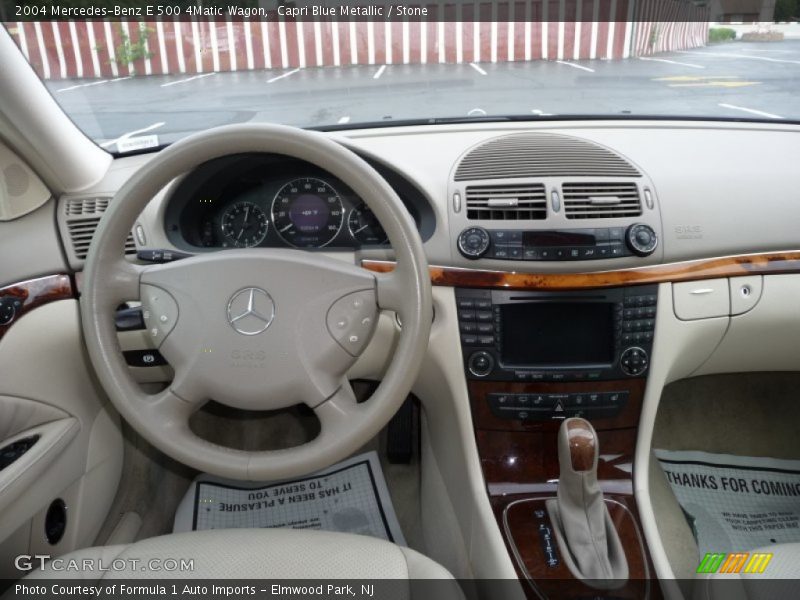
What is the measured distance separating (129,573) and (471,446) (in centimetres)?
86

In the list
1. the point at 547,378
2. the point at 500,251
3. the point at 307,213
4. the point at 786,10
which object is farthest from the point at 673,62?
the point at 307,213

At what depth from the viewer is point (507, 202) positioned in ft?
5.36

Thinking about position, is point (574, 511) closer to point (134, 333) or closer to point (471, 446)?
point (471, 446)

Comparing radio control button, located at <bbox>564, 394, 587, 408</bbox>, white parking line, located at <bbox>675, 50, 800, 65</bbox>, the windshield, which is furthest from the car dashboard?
white parking line, located at <bbox>675, 50, 800, 65</bbox>

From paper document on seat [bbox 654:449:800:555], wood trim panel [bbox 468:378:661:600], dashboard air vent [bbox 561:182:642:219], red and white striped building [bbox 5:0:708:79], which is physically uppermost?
red and white striped building [bbox 5:0:708:79]

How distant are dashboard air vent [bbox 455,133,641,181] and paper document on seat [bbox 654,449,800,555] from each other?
1088 mm

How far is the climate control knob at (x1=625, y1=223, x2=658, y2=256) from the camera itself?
163 centimetres

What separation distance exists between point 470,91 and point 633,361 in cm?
94

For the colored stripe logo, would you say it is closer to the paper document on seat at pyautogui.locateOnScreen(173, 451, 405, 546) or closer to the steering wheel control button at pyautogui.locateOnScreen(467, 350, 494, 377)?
the steering wheel control button at pyautogui.locateOnScreen(467, 350, 494, 377)

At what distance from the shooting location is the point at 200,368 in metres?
1.27

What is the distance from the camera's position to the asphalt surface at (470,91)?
6.42ft

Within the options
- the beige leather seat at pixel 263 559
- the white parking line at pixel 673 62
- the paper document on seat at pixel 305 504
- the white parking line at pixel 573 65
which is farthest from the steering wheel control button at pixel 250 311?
the white parking line at pixel 673 62

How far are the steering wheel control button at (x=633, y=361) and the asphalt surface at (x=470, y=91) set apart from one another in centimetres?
77

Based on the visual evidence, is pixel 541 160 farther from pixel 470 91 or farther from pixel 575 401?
pixel 575 401
